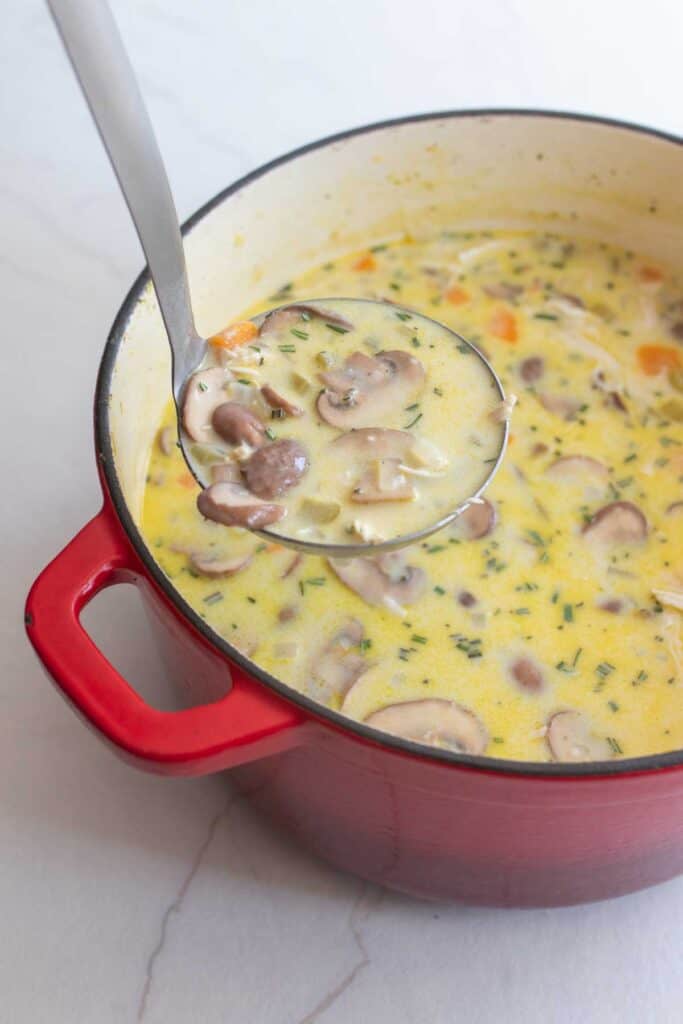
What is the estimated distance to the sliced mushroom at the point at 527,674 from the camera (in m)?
1.51

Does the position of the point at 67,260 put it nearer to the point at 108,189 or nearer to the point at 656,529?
the point at 108,189

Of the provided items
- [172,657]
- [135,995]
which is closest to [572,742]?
[172,657]

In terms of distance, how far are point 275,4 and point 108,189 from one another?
668mm

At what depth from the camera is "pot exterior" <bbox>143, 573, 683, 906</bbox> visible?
45.4 inches

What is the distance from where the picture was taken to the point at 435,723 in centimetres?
144

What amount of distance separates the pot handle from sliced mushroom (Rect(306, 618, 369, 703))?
0.29m

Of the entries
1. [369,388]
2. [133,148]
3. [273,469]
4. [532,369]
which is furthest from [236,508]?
[532,369]

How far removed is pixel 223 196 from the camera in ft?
5.70

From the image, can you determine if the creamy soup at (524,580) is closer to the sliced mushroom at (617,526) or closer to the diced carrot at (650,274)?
the sliced mushroom at (617,526)

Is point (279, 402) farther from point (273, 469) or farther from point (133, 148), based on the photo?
point (133, 148)

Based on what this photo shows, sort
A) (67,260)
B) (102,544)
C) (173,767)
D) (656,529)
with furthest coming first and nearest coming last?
(67,260), (656,529), (102,544), (173,767)

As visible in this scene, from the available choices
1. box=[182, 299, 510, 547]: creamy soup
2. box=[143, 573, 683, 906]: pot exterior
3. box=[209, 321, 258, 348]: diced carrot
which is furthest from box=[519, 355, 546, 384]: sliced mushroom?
box=[143, 573, 683, 906]: pot exterior

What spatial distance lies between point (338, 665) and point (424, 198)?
0.92 meters

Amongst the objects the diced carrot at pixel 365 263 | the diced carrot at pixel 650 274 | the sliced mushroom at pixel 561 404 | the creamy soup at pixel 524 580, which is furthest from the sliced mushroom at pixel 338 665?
the diced carrot at pixel 650 274
